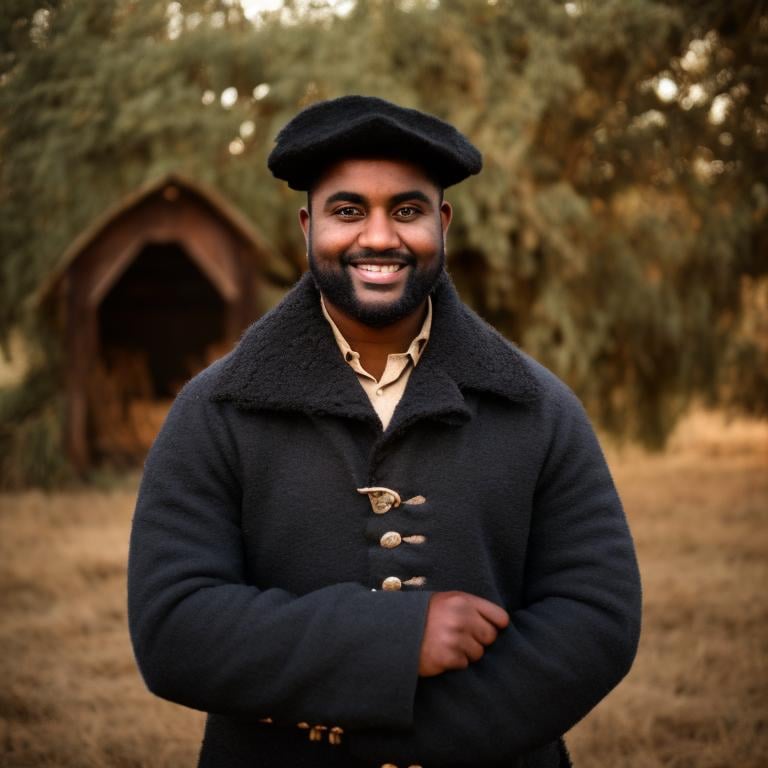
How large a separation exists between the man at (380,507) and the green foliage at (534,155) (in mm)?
3569

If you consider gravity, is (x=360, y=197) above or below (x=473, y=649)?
above

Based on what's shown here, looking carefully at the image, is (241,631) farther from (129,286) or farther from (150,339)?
(150,339)

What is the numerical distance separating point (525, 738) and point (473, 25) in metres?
5.91

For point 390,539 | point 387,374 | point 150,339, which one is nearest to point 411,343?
point 387,374

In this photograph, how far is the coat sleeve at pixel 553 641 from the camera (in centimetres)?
153

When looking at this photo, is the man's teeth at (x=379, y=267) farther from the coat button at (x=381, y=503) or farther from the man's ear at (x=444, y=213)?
the coat button at (x=381, y=503)

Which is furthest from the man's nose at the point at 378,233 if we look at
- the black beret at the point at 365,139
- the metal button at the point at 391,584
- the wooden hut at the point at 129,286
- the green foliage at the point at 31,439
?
the green foliage at the point at 31,439

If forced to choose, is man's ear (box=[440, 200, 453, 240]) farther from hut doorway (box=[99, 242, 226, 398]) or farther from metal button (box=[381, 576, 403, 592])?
hut doorway (box=[99, 242, 226, 398])

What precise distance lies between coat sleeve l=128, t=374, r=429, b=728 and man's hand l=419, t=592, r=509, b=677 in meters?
0.03

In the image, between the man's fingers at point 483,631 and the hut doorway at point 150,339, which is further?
the hut doorway at point 150,339

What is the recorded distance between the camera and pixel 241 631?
4.99 feet

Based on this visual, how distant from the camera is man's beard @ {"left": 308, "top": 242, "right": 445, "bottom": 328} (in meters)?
1.73

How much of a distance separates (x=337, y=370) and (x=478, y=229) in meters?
5.37

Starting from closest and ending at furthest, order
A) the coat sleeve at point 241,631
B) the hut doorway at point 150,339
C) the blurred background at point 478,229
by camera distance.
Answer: the coat sleeve at point 241,631 < the blurred background at point 478,229 < the hut doorway at point 150,339
